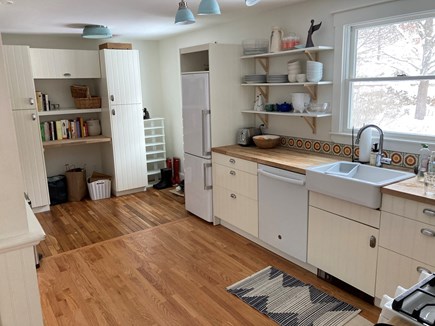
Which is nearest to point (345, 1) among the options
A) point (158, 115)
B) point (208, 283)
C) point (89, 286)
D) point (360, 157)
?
point (360, 157)

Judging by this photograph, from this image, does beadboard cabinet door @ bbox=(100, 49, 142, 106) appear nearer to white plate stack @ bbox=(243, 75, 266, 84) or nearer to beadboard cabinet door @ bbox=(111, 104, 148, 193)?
beadboard cabinet door @ bbox=(111, 104, 148, 193)

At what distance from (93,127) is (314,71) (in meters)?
3.41

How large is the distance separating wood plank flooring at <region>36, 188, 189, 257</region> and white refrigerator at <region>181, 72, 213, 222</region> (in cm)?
40

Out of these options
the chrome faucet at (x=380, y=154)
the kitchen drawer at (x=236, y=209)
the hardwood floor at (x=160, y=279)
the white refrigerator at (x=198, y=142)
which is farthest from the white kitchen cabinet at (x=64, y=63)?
the chrome faucet at (x=380, y=154)

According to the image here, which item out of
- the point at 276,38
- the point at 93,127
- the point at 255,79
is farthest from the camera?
the point at 93,127

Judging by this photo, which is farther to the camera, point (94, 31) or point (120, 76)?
point (120, 76)

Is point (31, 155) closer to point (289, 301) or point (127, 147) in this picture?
point (127, 147)

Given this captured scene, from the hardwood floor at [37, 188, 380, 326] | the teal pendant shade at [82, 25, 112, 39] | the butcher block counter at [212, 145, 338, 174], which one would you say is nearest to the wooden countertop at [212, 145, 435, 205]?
the butcher block counter at [212, 145, 338, 174]

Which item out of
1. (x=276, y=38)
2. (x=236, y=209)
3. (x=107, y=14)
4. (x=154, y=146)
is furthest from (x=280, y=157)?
(x=154, y=146)

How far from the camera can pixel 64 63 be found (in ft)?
15.6

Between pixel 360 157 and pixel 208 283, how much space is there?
1.61 metres

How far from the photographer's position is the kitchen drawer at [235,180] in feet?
11.0

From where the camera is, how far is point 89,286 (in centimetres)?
282

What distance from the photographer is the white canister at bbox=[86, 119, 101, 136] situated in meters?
5.18
